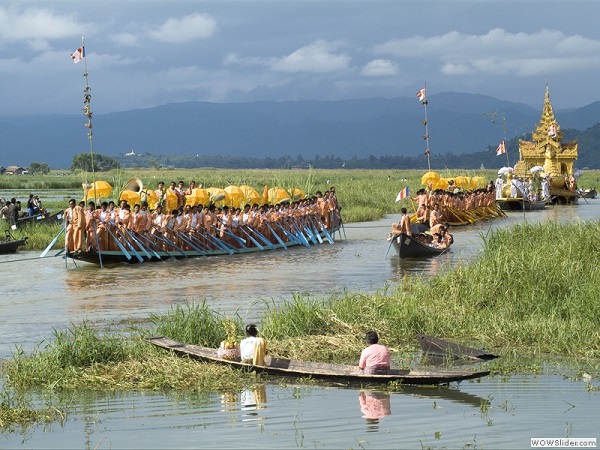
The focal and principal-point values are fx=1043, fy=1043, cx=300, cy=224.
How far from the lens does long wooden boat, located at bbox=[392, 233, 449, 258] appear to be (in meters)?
27.3

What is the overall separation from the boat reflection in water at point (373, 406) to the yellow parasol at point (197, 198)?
22482mm

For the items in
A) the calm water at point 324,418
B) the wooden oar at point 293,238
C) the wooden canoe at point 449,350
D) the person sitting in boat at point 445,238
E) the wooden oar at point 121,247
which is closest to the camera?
the calm water at point 324,418

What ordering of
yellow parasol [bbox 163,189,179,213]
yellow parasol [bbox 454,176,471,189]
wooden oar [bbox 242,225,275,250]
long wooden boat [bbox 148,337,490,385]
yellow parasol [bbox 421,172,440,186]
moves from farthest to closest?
yellow parasol [bbox 454,176,471,189], yellow parasol [bbox 421,172,440,186], yellow parasol [bbox 163,189,179,213], wooden oar [bbox 242,225,275,250], long wooden boat [bbox 148,337,490,385]

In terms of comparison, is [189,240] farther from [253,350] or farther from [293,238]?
[253,350]

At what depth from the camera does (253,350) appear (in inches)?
512

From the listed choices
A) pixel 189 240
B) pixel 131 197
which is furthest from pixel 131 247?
pixel 131 197

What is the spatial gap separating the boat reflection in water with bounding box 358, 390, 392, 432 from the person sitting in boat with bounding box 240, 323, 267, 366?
1439mm

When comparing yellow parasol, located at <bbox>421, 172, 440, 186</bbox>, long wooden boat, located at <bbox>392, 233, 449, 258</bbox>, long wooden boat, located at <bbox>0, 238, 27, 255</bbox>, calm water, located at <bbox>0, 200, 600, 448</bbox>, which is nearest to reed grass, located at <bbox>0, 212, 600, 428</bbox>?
calm water, located at <bbox>0, 200, 600, 448</bbox>

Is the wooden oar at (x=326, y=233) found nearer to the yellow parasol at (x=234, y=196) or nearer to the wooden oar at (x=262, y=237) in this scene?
the wooden oar at (x=262, y=237)

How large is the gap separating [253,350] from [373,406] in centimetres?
202

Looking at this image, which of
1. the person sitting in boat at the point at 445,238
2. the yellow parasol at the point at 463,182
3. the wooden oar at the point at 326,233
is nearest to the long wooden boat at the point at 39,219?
the wooden oar at the point at 326,233

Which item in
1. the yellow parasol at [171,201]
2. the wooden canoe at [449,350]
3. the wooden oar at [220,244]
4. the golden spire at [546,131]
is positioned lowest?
the wooden canoe at [449,350]

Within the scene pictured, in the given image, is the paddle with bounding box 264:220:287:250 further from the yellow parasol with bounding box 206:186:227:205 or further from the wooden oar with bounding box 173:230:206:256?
the yellow parasol with bounding box 206:186:227:205

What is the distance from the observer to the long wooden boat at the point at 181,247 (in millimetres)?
28234
